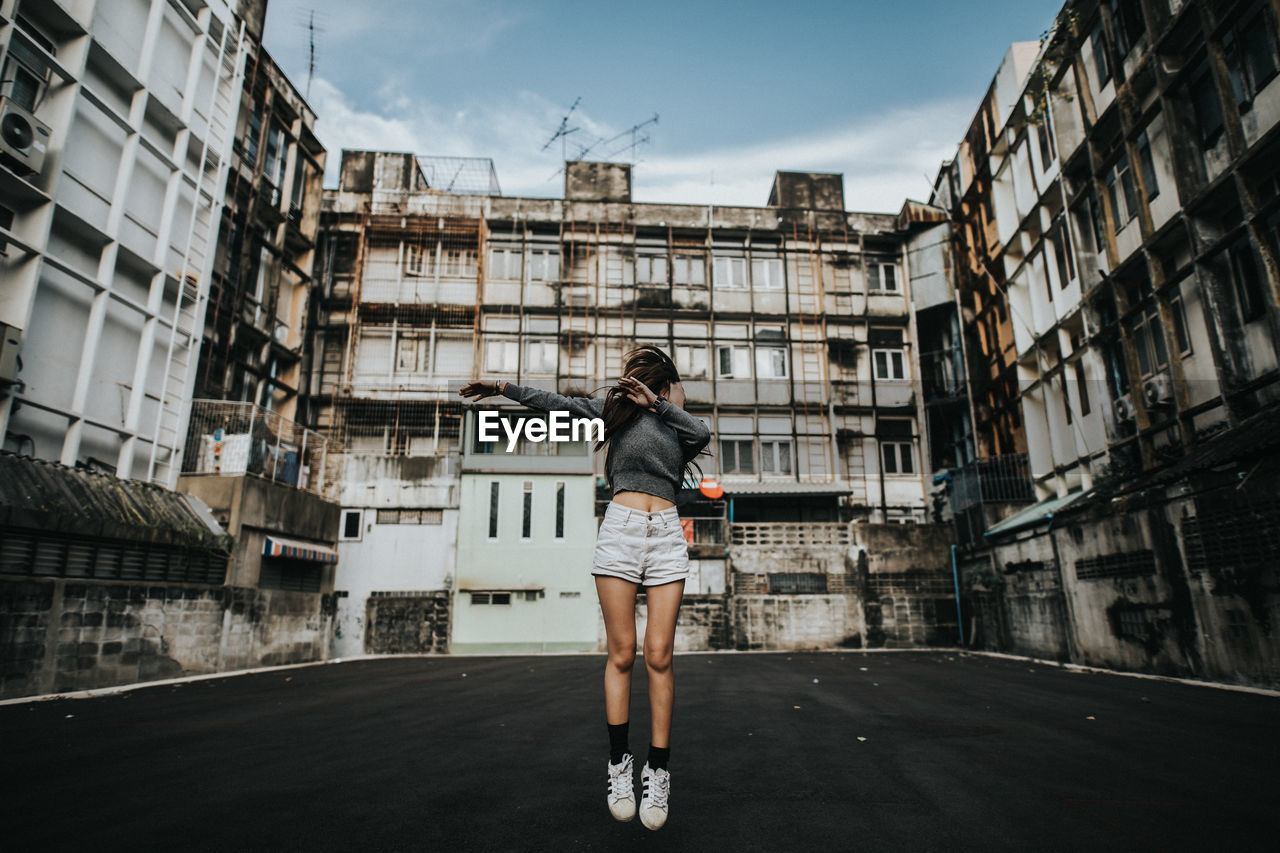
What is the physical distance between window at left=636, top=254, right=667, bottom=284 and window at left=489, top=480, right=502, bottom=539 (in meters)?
9.30

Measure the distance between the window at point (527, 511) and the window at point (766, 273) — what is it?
450 inches

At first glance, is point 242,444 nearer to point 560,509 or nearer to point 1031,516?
point 560,509

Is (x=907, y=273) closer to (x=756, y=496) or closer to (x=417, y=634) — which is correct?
(x=756, y=496)

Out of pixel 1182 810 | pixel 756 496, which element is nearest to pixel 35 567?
pixel 1182 810

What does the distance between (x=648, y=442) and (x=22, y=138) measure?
1288cm

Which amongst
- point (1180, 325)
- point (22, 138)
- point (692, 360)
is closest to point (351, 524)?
point (692, 360)

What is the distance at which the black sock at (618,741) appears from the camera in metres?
2.69

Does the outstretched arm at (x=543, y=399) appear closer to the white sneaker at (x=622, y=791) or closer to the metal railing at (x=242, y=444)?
the white sneaker at (x=622, y=791)

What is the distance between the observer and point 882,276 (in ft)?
87.6

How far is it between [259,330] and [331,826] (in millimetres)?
19932

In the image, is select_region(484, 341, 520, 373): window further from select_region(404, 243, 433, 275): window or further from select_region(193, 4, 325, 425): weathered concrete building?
select_region(193, 4, 325, 425): weathered concrete building

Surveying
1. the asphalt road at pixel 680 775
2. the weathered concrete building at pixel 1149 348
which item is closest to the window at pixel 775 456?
the weathered concrete building at pixel 1149 348

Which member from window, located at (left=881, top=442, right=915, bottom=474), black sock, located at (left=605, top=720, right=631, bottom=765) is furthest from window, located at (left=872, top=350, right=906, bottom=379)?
black sock, located at (left=605, top=720, right=631, bottom=765)

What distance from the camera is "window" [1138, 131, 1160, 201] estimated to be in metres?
12.6
